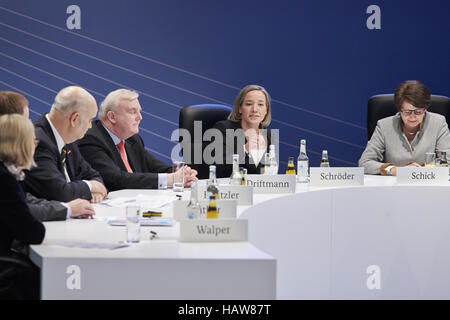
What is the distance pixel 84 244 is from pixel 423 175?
2.15 metres

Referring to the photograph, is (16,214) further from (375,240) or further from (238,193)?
(375,240)

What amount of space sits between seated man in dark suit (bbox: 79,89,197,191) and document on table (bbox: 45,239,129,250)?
1.35 metres

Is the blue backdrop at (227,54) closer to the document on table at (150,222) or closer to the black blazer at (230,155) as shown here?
the black blazer at (230,155)

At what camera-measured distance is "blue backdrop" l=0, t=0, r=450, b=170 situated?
520cm

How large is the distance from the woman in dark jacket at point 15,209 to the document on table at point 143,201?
2.36 ft

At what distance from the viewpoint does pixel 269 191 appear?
9.55 ft

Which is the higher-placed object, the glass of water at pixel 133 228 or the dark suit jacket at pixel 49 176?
the dark suit jacket at pixel 49 176

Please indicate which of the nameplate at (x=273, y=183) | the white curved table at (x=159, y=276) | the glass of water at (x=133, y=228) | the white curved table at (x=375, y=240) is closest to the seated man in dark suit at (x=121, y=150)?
the nameplate at (x=273, y=183)

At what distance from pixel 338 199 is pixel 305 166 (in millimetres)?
461

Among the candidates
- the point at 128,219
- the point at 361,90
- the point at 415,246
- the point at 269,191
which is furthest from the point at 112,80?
the point at 128,219

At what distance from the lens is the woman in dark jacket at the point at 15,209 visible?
1.74 metres

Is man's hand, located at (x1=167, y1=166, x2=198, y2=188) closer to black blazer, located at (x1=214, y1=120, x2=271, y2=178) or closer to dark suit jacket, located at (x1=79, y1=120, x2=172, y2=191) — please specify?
dark suit jacket, located at (x1=79, y1=120, x2=172, y2=191)

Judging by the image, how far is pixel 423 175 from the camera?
3273 mm
